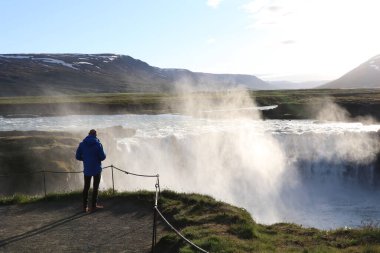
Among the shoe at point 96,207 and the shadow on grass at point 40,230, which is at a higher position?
the shoe at point 96,207

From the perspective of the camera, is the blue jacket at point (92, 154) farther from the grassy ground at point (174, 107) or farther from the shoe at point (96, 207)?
the grassy ground at point (174, 107)

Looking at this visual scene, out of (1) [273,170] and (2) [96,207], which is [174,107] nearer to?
(1) [273,170]

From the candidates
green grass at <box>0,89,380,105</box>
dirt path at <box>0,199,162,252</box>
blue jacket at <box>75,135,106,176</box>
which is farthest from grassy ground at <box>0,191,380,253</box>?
green grass at <box>0,89,380,105</box>

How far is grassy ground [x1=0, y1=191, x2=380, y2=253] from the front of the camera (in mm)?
11984

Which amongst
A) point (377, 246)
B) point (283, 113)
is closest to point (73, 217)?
point (377, 246)

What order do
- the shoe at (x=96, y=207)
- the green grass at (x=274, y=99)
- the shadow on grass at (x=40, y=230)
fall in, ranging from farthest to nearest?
the green grass at (x=274, y=99)
the shoe at (x=96, y=207)
the shadow on grass at (x=40, y=230)

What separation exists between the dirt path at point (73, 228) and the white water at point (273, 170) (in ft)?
60.3

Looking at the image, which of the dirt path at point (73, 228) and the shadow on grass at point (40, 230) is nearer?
the dirt path at point (73, 228)

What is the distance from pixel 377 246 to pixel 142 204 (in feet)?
31.6

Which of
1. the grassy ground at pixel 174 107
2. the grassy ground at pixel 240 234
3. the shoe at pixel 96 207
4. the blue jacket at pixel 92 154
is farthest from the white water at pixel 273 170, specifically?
the grassy ground at pixel 174 107

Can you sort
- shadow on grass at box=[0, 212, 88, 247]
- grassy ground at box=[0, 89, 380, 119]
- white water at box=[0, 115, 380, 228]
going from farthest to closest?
grassy ground at box=[0, 89, 380, 119], white water at box=[0, 115, 380, 228], shadow on grass at box=[0, 212, 88, 247]

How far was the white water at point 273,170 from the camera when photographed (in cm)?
3669

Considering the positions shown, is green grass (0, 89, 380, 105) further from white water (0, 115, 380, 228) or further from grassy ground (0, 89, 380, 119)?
white water (0, 115, 380, 228)

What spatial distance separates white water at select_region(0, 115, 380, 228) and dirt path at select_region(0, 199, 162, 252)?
60.3ft
